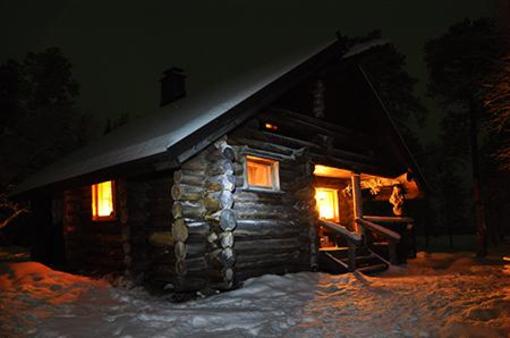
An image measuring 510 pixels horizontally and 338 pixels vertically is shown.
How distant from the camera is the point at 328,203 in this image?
1641cm

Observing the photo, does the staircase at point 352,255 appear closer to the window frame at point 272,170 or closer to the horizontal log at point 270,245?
the horizontal log at point 270,245

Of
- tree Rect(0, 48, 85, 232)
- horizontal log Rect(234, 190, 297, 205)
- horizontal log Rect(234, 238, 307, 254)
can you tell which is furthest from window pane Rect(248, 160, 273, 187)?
tree Rect(0, 48, 85, 232)

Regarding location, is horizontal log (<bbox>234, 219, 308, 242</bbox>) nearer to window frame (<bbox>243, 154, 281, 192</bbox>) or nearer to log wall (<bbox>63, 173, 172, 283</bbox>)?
window frame (<bbox>243, 154, 281, 192</bbox>)

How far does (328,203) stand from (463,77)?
39.8 feet

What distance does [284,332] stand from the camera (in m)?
6.09

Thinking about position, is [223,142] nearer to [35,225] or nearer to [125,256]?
[125,256]

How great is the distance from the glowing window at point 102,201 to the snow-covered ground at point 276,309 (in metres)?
1.91

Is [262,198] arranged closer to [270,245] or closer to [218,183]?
[270,245]

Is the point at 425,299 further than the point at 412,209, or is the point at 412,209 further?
the point at 412,209

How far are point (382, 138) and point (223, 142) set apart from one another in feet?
26.1

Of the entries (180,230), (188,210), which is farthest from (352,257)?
(180,230)

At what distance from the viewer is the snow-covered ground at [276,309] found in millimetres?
6055

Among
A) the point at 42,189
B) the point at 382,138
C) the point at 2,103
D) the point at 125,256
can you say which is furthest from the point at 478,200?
the point at 2,103

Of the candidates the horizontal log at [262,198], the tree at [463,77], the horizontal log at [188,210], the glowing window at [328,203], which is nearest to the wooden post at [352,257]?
the horizontal log at [262,198]
